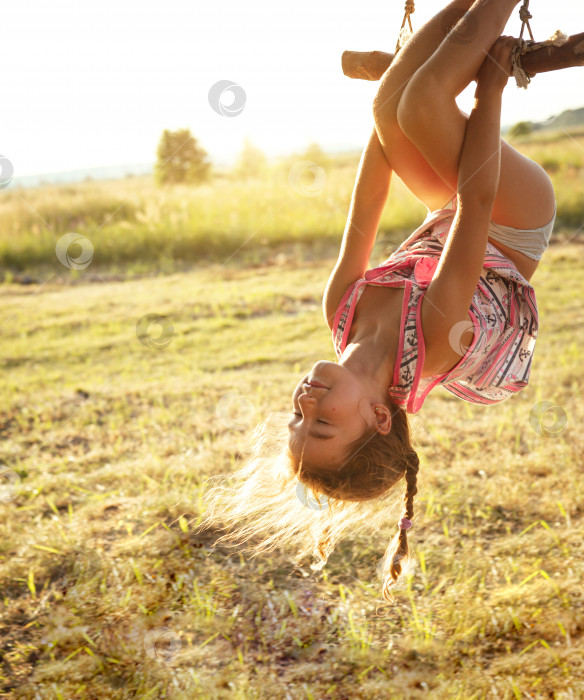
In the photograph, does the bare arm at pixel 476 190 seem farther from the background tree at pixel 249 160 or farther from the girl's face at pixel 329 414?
the background tree at pixel 249 160

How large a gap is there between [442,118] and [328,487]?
1.14 metres

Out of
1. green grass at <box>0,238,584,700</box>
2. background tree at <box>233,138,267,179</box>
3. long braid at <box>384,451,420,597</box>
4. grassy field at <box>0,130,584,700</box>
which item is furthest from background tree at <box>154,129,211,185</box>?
long braid at <box>384,451,420,597</box>

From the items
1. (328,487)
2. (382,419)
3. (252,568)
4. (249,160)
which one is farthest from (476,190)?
(249,160)

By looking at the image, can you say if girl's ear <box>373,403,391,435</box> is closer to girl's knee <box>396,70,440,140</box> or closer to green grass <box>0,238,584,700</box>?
green grass <box>0,238,584,700</box>

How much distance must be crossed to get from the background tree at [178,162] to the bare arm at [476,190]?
15336 millimetres

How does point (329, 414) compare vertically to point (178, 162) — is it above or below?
below

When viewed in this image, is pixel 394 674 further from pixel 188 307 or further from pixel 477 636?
pixel 188 307

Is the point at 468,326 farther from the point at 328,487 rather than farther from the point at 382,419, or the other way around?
the point at 328,487

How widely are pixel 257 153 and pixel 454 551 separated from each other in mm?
16986

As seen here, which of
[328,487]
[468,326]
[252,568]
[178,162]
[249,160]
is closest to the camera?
[468,326]

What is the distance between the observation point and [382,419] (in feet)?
6.74

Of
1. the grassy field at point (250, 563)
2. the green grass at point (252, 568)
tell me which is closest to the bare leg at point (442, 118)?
the green grass at point (252, 568)

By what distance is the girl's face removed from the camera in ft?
6.37

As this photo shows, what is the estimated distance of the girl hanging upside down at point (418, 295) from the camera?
1.85 meters
